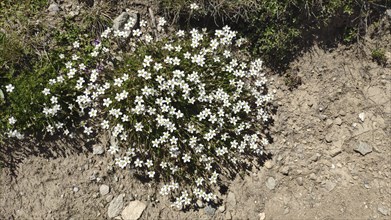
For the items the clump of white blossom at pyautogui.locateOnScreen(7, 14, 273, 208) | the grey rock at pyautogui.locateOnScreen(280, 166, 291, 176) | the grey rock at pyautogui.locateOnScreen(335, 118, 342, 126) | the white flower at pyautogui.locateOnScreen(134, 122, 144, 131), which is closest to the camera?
the white flower at pyautogui.locateOnScreen(134, 122, 144, 131)

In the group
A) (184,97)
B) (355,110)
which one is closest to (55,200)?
(184,97)

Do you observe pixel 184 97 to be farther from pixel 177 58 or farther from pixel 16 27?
pixel 16 27

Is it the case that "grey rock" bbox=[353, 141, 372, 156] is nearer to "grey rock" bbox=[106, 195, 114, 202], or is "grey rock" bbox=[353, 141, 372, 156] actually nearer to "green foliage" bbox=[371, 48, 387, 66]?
"green foliage" bbox=[371, 48, 387, 66]

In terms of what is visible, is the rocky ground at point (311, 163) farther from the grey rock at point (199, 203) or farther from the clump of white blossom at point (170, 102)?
the clump of white blossom at point (170, 102)

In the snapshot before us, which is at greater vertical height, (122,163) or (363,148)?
(363,148)

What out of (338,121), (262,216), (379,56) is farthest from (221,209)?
(379,56)

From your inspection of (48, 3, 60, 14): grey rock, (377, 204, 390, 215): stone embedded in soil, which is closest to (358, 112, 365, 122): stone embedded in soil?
(377, 204, 390, 215): stone embedded in soil

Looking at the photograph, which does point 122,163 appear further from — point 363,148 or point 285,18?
point 363,148
